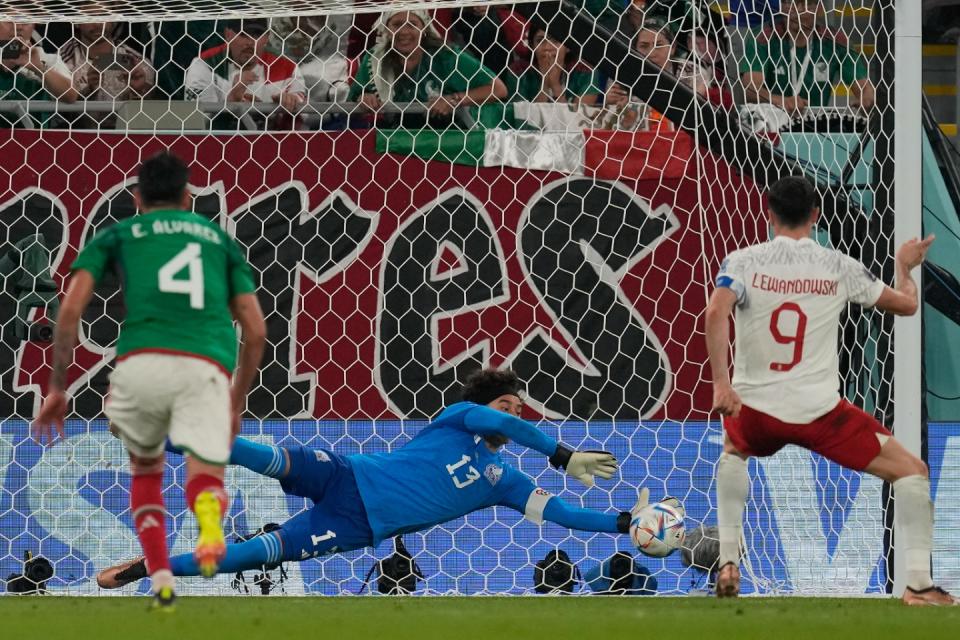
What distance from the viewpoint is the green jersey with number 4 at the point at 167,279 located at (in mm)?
4449

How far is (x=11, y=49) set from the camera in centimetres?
855

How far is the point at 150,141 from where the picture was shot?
8.09 m

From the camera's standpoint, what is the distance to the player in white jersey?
18.1 feet

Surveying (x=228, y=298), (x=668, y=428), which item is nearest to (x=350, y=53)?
(x=668, y=428)

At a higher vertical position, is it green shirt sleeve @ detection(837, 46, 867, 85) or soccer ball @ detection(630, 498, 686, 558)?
green shirt sleeve @ detection(837, 46, 867, 85)

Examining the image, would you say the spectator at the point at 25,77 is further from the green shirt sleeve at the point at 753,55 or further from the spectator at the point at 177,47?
the green shirt sleeve at the point at 753,55

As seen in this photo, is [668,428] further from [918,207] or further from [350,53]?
[350,53]

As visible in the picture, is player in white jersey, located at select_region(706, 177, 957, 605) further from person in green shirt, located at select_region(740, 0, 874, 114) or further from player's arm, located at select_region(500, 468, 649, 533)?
person in green shirt, located at select_region(740, 0, 874, 114)

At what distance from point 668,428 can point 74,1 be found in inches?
143

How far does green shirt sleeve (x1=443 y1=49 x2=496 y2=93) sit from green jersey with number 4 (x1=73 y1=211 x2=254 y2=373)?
4512mm

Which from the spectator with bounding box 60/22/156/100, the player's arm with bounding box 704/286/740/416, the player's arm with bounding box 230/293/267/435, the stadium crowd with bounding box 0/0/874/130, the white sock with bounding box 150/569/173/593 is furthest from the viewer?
the spectator with bounding box 60/22/156/100

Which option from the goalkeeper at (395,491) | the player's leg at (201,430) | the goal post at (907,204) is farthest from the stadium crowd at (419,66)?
the player's leg at (201,430)

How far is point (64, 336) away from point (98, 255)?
9.9 inches

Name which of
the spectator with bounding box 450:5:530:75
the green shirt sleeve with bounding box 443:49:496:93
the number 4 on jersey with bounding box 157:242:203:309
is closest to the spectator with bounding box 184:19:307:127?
the green shirt sleeve with bounding box 443:49:496:93
